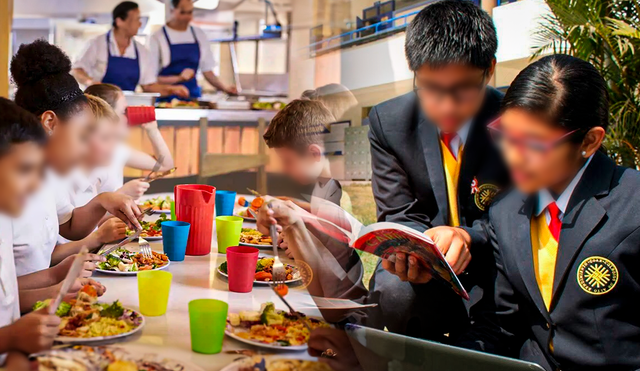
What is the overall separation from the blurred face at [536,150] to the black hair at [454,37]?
160 mm

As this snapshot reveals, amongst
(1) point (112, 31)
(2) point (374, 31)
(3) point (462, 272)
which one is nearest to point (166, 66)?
(1) point (112, 31)

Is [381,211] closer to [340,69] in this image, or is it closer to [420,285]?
[420,285]

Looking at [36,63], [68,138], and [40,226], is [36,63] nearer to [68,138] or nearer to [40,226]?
[68,138]

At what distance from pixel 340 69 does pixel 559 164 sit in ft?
4.00

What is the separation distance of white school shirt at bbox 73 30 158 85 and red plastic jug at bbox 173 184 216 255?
9.34 feet

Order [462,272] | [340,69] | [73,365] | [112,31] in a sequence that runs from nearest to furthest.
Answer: [73,365]
[462,272]
[340,69]
[112,31]

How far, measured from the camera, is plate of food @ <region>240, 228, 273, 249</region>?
1.37 meters

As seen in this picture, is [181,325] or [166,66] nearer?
[181,325]

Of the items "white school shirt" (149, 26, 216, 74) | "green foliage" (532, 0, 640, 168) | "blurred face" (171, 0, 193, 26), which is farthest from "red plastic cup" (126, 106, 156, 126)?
"blurred face" (171, 0, 193, 26)

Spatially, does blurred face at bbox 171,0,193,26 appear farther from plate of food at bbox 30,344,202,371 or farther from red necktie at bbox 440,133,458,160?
plate of food at bbox 30,344,202,371

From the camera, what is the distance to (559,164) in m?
1.09

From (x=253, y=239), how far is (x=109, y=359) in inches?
29.8

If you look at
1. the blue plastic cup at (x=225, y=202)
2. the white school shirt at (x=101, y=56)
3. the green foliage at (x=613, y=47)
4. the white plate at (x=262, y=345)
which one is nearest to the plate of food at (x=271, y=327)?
the white plate at (x=262, y=345)

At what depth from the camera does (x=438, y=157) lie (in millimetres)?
1371
